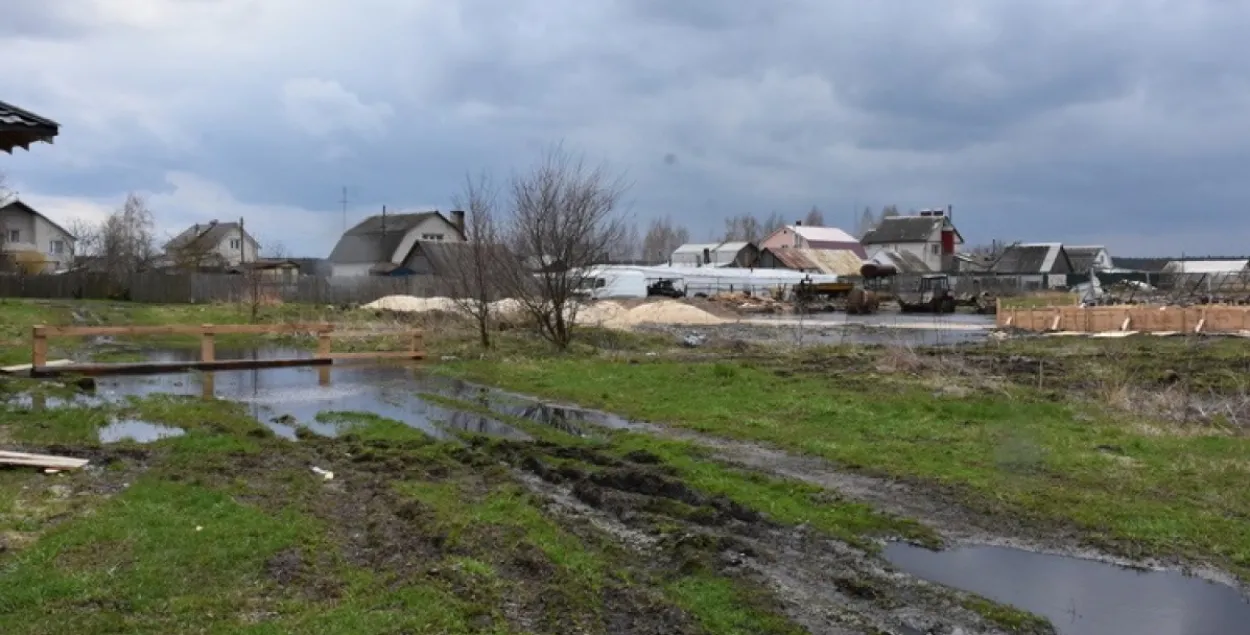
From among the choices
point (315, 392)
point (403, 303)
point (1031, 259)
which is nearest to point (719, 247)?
Result: point (1031, 259)

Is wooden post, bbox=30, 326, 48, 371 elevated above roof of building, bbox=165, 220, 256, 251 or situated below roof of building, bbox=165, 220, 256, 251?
below

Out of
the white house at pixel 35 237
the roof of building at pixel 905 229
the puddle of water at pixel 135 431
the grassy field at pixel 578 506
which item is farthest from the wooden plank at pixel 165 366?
the roof of building at pixel 905 229

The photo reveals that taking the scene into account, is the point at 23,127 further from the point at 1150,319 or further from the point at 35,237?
the point at 35,237

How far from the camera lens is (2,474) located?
31.3 ft

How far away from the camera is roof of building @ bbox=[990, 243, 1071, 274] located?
96812mm

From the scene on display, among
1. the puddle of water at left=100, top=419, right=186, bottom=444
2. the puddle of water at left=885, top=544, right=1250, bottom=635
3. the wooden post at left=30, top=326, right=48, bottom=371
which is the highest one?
the wooden post at left=30, top=326, right=48, bottom=371

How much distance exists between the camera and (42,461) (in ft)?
32.9

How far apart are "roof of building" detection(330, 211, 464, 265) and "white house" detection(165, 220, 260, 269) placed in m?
7.08

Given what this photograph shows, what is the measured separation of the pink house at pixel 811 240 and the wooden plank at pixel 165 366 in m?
87.7

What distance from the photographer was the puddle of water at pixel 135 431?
12509 mm

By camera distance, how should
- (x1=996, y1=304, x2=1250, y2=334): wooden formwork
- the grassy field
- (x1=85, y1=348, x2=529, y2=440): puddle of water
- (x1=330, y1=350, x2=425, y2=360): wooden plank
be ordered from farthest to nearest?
1. (x1=996, y1=304, x2=1250, y2=334): wooden formwork
2. (x1=330, y1=350, x2=425, y2=360): wooden plank
3. (x1=85, y1=348, x2=529, y2=440): puddle of water
4. the grassy field

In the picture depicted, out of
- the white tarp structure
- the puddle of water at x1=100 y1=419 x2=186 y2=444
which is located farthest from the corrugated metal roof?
the puddle of water at x1=100 y1=419 x2=186 y2=444

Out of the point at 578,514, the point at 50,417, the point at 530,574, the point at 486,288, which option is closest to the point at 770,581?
the point at 530,574

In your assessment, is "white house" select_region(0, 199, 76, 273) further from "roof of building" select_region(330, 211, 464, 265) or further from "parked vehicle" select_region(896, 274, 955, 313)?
"parked vehicle" select_region(896, 274, 955, 313)
